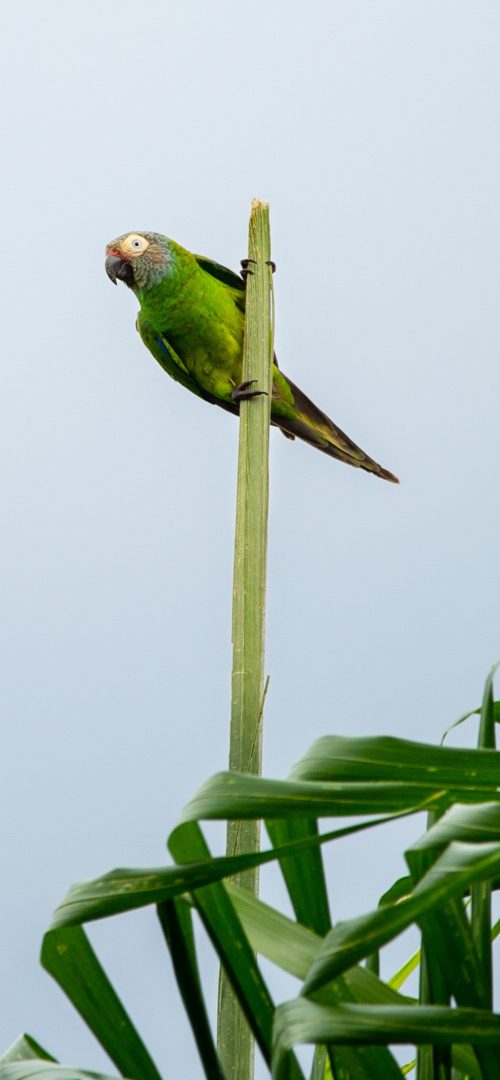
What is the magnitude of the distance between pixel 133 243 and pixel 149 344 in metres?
0.21

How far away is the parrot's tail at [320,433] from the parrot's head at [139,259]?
37 cm

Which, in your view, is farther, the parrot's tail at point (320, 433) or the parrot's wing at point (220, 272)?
the parrot's wing at point (220, 272)

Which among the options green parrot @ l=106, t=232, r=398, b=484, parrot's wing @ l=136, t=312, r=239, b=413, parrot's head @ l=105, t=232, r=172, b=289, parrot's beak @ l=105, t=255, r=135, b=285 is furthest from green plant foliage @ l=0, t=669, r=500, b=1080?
parrot's beak @ l=105, t=255, r=135, b=285

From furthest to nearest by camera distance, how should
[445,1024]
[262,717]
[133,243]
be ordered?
[133,243] < [262,717] < [445,1024]

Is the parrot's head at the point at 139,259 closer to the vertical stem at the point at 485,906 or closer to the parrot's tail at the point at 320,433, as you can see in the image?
the parrot's tail at the point at 320,433

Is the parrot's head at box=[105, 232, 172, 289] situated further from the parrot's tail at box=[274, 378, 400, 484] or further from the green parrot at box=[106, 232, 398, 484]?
the parrot's tail at box=[274, 378, 400, 484]

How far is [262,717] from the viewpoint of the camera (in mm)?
979

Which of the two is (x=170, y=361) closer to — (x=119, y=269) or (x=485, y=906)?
(x=119, y=269)

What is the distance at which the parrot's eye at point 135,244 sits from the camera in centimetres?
228

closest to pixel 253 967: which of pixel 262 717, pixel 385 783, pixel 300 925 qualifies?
pixel 300 925

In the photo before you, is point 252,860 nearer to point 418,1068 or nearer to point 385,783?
point 385,783

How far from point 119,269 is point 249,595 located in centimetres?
150

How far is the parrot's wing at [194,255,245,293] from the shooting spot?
7.36 ft

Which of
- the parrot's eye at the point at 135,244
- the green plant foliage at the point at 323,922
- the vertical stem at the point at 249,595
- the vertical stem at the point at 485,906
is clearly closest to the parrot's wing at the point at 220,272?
the parrot's eye at the point at 135,244
